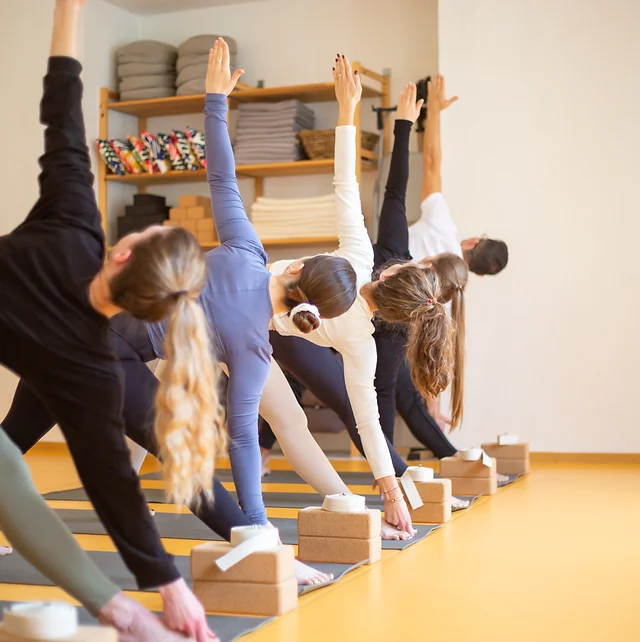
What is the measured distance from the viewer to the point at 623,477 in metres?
4.47

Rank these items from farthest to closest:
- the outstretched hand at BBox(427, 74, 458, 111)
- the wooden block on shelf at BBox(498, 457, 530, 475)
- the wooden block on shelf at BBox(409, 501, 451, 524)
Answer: the wooden block on shelf at BBox(498, 457, 530, 475) < the outstretched hand at BBox(427, 74, 458, 111) < the wooden block on shelf at BBox(409, 501, 451, 524)

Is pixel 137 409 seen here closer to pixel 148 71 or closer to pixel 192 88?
pixel 192 88

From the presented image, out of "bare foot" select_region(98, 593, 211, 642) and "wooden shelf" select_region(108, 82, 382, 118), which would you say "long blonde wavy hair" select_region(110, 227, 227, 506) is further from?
"wooden shelf" select_region(108, 82, 382, 118)

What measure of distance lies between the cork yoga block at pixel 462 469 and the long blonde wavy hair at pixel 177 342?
2.51m

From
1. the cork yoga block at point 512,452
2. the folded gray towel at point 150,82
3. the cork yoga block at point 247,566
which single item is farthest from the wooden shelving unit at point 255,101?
the cork yoga block at point 247,566

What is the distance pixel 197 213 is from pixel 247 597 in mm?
3974

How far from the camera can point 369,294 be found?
285 centimetres

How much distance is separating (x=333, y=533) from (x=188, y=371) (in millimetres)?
1142

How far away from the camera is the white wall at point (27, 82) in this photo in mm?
6020

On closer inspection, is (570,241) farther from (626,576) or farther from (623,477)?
(626,576)

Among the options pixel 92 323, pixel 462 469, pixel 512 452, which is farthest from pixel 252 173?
pixel 92 323

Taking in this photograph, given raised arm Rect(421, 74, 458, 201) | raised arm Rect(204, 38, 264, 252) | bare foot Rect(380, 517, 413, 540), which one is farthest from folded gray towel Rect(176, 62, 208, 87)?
bare foot Rect(380, 517, 413, 540)

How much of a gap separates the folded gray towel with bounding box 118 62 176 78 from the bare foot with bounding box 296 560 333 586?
14.3 feet

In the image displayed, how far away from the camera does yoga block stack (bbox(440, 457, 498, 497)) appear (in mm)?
3922
